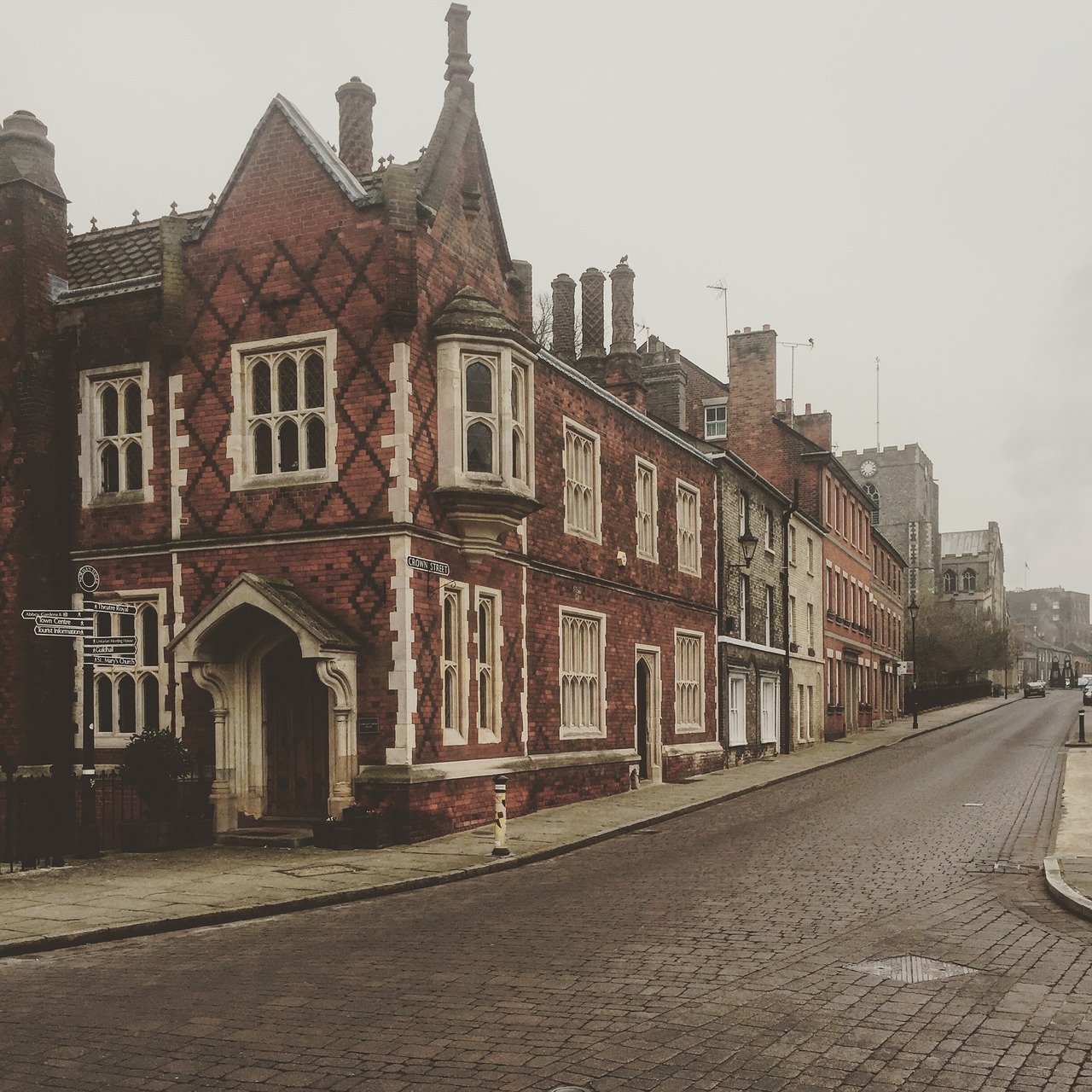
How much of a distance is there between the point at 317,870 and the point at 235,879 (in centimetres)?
101

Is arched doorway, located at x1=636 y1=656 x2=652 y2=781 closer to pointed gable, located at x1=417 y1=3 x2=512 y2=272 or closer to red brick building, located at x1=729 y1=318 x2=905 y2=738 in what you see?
pointed gable, located at x1=417 y1=3 x2=512 y2=272

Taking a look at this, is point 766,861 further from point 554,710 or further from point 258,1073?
point 258,1073

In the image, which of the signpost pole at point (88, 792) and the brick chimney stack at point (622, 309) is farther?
the brick chimney stack at point (622, 309)

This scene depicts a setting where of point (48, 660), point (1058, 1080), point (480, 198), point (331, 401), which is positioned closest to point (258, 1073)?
point (1058, 1080)

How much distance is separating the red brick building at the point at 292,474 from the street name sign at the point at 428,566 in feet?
0.18

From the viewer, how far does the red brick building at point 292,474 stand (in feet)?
55.6

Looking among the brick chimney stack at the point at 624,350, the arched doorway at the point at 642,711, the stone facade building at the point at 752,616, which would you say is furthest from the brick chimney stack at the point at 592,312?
the arched doorway at the point at 642,711

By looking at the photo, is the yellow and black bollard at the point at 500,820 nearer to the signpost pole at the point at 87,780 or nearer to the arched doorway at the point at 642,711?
the signpost pole at the point at 87,780

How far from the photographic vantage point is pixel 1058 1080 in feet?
20.3

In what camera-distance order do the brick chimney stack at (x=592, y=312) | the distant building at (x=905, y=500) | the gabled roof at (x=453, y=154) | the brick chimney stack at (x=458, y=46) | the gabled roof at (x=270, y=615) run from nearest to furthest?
1. the gabled roof at (x=270, y=615)
2. the gabled roof at (x=453, y=154)
3. the brick chimney stack at (x=458, y=46)
4. the brick chimney stack at (x=592, y=312)
5. the distant building at (x=905, y=500)

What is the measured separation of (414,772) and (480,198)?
8.92 meters

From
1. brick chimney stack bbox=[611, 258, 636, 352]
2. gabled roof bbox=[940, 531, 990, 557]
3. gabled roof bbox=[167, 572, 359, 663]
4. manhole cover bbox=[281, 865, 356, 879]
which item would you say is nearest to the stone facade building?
brick chimney stack bbox=[611, 258, 636, 352]

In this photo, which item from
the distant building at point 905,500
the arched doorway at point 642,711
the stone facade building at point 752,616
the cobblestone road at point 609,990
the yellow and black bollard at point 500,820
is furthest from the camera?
the distant building at point 905,500

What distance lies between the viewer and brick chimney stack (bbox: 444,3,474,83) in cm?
1969
